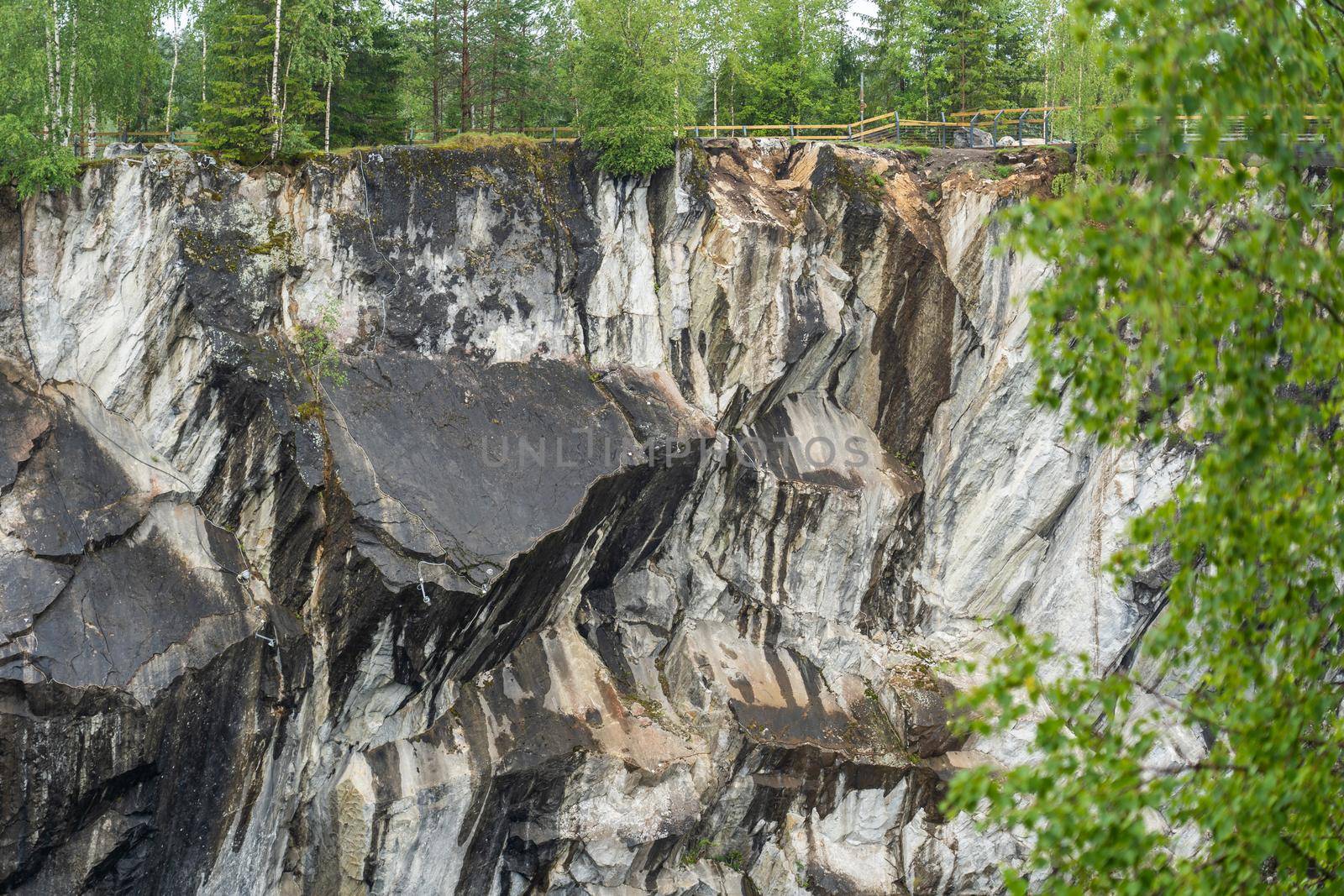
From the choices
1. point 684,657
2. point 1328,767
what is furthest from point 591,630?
point 1328,767

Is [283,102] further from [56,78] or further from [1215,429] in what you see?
[1215,429]

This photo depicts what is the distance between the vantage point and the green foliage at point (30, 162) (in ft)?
52.7

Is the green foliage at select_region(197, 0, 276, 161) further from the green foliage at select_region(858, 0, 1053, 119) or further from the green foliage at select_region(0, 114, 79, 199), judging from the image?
the green foliage at select_region(858, 0, 1053, 119)

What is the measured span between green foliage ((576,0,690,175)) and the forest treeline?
4 cm

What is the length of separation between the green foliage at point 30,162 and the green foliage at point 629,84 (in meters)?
9.18

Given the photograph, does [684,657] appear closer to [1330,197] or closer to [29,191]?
[29,191]

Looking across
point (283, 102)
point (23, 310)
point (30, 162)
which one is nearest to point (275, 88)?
point (283, 102)

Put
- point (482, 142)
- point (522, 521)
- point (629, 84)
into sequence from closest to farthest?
point (522, 521), point (482, 142), point (629, 84)

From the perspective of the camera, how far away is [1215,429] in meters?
5.87

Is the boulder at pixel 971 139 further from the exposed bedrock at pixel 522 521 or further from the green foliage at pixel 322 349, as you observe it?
the green foliage at pixel 322 349

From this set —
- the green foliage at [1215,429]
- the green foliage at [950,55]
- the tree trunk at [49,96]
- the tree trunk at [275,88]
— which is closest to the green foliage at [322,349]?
the tree trunk at [275,88]

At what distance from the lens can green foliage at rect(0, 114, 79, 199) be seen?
632 inches

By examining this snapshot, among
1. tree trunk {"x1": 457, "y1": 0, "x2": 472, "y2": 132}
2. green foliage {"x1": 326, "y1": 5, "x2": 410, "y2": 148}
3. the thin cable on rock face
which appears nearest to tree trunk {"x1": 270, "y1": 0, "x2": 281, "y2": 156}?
green foliage {"x1": 326, "y1": 5, "x2": 410, "y2": 148}

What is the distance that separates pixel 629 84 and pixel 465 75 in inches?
281
